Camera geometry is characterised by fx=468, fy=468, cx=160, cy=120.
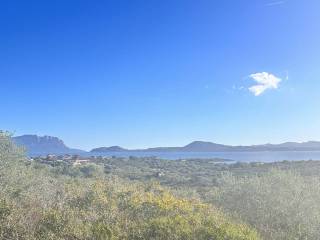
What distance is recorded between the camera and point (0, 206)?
43.4ft

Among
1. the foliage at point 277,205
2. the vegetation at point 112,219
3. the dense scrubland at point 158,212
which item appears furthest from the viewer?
the foliage at point 277,205

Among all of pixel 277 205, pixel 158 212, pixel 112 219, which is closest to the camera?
pixel 112 219

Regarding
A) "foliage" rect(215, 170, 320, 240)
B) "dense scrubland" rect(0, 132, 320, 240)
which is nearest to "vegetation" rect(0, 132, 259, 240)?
"dense scrubland" rect(0, 132, 320, 240)

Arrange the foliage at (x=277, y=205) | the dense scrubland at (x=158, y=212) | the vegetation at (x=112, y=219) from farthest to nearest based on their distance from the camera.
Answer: the foliage at (x=277, y=205)
the dense scrubland at (x=158, y=212)
the vegetation at (x=112, y=219)

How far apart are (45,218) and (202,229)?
4.38 m

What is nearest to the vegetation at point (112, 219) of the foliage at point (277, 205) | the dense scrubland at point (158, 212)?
the dense scrubland at point (158, 212)

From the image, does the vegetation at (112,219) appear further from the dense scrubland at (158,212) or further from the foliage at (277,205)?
the foliage at (277,205)

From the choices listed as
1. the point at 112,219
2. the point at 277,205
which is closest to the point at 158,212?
the point at 112,219

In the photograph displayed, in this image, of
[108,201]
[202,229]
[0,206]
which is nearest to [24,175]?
[108,201]

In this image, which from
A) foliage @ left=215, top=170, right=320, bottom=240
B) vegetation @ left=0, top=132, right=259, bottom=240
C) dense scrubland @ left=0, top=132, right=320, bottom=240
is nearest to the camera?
vegetation @ left=0, top=132, right=259, bottom=240

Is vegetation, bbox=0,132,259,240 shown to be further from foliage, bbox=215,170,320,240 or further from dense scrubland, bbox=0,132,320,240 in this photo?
foliage, bbox=215,170,320,240

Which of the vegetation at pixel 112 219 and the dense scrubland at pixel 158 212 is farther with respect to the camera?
the dense scrubland at pixel 158 212

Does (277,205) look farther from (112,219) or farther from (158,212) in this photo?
(112,219)

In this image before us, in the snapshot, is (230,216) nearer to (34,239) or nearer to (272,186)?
(272,186)
